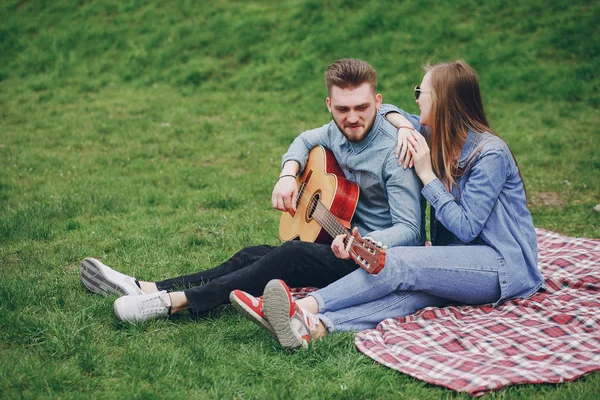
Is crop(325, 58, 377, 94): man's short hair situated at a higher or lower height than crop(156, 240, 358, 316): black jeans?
higher

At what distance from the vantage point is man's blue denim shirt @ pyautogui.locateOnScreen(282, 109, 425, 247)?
14.8 feet

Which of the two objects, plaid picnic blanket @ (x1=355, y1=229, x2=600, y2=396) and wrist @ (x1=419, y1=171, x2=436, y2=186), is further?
wrist @ (x1=419, y1=171, x2=436, y2=186)

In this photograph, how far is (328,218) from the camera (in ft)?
15.4

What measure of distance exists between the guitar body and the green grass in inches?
34.7

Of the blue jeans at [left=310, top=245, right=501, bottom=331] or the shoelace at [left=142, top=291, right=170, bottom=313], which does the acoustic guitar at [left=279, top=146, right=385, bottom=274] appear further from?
the shoelace at [left=142, top=291, right=170, bottom=313]

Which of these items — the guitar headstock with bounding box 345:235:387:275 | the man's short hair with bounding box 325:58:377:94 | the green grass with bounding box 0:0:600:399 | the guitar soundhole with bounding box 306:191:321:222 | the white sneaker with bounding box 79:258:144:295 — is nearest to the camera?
the green grass with bounding box 0:0:600:399

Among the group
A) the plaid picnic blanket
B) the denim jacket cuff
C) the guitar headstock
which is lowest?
the plaid picnic blanket

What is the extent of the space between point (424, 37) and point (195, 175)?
6602 millimetres

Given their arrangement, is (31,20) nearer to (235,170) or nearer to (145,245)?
(235,170)

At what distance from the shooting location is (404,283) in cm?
432

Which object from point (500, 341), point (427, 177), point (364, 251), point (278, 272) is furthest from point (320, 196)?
point (500, 341)

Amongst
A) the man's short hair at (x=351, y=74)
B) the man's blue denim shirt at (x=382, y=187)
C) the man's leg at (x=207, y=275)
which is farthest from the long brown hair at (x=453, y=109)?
the man's leg at (x=207, y=275)

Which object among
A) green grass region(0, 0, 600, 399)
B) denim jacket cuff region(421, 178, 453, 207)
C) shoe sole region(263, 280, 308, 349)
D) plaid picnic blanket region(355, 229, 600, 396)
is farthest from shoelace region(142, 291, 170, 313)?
denim jacket cuff region(421, 178, 453, 207)

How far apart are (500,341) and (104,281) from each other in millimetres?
2936
